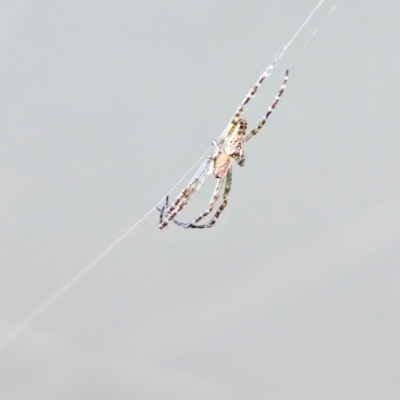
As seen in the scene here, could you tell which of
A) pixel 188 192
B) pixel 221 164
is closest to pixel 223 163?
pixel 221 164

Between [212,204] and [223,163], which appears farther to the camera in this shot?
[212,204]

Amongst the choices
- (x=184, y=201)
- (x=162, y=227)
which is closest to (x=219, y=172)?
(x=184, y=201)

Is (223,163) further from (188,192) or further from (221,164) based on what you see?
(188,192)

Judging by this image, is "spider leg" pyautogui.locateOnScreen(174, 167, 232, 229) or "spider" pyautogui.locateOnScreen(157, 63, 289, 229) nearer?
"spider" pyautogui.locateOnScreen(157, 63, 289, 229)

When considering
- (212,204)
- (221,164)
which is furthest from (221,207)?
(221,164)

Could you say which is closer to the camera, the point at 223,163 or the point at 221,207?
the point at 223,163

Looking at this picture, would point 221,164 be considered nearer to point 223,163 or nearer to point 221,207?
point 223,163

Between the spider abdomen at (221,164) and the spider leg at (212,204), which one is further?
the spider leg at (212,204)

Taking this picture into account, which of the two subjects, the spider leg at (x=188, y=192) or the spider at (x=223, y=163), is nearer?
the spider at (x=223, y=163)

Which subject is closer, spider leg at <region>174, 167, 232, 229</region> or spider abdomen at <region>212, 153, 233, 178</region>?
spider abdomen at <region>212, 153, 233, 178</region>
